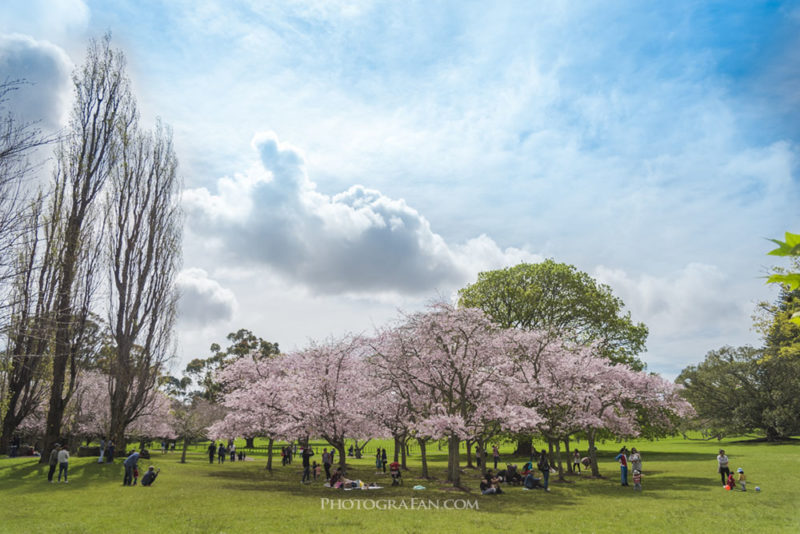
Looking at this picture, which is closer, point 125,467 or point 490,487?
point 490,487

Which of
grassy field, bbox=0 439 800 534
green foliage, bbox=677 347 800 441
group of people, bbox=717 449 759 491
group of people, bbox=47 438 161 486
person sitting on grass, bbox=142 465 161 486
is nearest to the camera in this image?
grassy field, bbox=0 439 800 534

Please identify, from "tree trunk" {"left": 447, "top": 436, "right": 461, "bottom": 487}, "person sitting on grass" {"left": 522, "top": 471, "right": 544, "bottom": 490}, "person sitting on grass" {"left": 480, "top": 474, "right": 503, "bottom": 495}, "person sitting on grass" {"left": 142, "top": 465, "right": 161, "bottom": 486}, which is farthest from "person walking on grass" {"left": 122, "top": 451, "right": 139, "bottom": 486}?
"person sitting on grass" {"left": 522, "top": 471, "right": 544, "bottom": 490}

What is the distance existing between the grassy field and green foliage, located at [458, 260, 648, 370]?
1340 centimetres

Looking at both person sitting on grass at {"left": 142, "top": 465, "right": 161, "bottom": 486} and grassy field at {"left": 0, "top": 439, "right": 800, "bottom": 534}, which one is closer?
grassy field at {"left": 0, "top": 439, "right": 800, "bottom": 534}

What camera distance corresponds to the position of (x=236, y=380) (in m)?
36.1

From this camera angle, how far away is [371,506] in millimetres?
17406

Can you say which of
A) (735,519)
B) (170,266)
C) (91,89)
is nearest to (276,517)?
(735,519)

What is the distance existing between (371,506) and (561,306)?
2571 cm

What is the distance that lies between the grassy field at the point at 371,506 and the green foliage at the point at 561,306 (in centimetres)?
1340

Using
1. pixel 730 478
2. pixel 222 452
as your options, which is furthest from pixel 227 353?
pixel 730 478

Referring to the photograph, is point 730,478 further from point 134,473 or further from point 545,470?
point 134,473

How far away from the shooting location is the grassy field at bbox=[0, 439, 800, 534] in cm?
1341

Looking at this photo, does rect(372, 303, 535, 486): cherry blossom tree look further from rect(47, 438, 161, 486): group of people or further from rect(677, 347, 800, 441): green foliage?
rect(677, 347, 800, 441): green foliage

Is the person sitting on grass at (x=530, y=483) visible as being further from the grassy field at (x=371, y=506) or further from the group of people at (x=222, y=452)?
the group of people at (x=222, y=452)
